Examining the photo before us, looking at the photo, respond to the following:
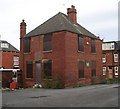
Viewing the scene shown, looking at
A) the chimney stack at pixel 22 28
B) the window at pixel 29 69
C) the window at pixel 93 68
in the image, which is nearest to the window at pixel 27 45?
the chimney stack at pixel 22 28

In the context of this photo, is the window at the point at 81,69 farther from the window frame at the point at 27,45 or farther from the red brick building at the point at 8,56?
the red brick building at the point at 8,56

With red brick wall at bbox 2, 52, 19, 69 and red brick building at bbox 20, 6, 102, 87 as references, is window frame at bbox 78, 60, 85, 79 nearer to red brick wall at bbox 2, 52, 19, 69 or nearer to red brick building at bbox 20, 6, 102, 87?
red brick building at bbox 20, 6, 102, 87

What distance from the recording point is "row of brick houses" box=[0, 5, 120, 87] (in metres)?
30.1

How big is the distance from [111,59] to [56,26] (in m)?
22.3

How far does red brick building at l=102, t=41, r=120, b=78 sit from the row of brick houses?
533 inches

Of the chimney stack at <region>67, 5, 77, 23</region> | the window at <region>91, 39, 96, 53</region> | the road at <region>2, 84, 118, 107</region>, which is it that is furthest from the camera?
the window at <region>91, 39, 96, 53</region>

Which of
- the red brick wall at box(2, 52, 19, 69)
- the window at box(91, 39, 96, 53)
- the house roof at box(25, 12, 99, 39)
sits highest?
the house roof at box(25, 12, 99, 39)

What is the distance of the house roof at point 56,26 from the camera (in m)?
31.4

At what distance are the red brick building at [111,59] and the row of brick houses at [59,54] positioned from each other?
44.4 feet

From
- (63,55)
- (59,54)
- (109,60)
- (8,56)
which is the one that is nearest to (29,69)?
(59,54)

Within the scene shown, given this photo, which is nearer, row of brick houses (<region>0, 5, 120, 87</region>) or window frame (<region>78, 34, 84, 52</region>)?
row of brick houses (<region>0, 5, 120, 87</region>)

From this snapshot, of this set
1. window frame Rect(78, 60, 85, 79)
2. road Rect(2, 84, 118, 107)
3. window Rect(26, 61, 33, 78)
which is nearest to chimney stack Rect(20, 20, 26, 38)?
window Rect(26, 61, 33, 78)

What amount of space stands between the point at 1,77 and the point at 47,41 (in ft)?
23.3

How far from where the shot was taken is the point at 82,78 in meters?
32.7
